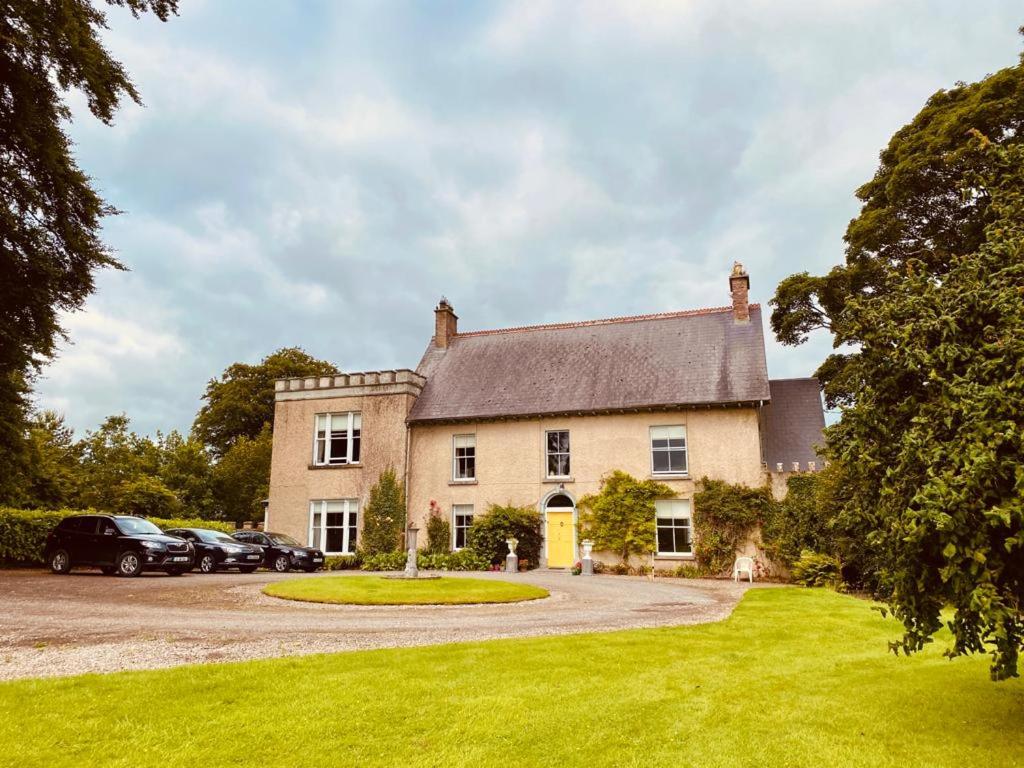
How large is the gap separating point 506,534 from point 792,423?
11.9 m

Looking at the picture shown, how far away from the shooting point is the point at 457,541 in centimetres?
2773

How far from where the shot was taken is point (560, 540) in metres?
26.2

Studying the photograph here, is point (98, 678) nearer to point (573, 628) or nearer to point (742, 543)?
point (573, 628)

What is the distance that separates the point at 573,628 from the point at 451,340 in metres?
23.5

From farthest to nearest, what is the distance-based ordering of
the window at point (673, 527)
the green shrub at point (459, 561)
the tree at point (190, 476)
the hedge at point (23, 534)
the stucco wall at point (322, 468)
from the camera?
the tree at point (190, 476), the stucco wall at point (322, 468), the green shrub at point (459, 561), the window at point (673, 527), the hedge at point (23, 534)

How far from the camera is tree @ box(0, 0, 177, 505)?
13234 mm

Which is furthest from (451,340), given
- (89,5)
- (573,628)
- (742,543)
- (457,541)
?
(573,628)

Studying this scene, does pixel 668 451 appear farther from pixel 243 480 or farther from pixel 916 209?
pixel 243 480

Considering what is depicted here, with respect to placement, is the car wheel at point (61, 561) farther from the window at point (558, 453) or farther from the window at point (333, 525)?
the window at point (558, 453)

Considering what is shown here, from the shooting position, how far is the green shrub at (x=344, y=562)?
27266 mm

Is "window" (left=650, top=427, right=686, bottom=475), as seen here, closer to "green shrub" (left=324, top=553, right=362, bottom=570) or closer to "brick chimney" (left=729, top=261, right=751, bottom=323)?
"brick chimney" (left=729, top=261, right=751, bottom=323)

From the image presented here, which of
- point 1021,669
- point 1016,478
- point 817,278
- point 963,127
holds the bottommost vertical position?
point 1021,669

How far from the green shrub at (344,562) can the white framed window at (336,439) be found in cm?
406

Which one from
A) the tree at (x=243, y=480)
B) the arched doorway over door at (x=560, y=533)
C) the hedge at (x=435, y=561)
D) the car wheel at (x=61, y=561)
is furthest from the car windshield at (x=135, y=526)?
the tree at (x=243, y=480)
